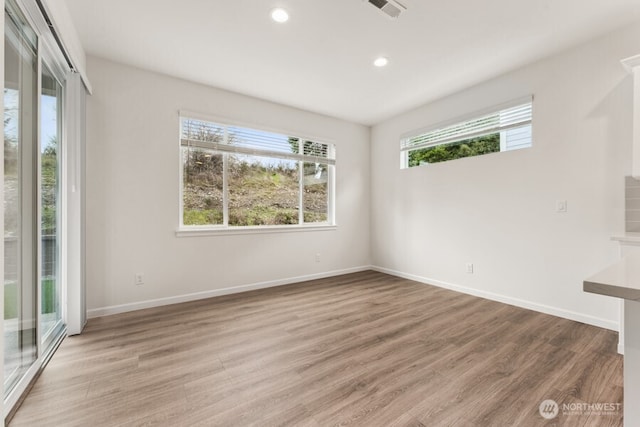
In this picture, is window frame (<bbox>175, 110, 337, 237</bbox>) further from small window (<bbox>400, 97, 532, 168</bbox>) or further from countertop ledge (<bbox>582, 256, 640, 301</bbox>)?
countertop ledge (<bbox>582, 256, 640, 301</bbox>)

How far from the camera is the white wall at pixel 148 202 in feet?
9.76

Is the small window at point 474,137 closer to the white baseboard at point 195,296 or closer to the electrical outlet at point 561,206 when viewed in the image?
the electrical outlet at point 561,206

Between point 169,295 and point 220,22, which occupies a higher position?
point 220,22

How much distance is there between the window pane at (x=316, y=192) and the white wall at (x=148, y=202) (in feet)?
2.55

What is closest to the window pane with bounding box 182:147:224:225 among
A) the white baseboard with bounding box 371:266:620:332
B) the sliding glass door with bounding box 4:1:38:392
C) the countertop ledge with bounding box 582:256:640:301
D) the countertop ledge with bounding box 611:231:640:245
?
the sliding glass door with bounding box 4:1:38:392

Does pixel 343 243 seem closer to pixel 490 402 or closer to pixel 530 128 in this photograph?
pixel 530 128

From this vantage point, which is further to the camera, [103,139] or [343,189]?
[343,189]

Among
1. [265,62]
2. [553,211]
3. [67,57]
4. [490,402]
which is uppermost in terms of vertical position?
[265,62]

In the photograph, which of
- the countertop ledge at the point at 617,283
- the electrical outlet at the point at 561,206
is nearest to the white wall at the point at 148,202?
the electrical outlet at the point at 561,206

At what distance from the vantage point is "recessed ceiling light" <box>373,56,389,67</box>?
3.02 metres

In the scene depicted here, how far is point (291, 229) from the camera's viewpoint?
4352 millimetres

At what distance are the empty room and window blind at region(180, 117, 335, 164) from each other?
0.04m

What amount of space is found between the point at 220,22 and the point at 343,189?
3.12m

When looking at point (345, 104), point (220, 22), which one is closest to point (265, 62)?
point (220, 22)
